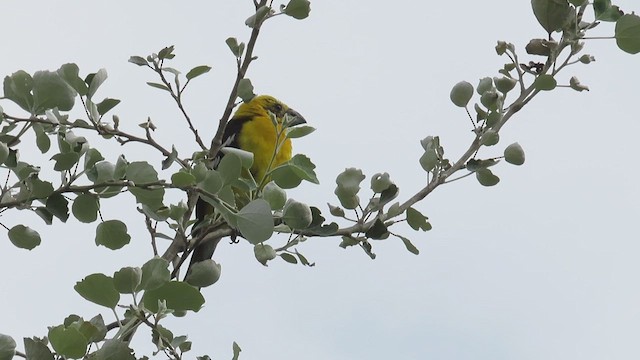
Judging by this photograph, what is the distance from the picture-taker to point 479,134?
7.11 feet

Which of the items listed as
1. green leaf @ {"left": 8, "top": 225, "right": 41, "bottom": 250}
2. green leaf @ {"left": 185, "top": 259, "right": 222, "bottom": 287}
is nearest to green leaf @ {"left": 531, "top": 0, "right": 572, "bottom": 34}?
green leaf @ {"left": 185, "top": 259, "right": 222, "bottom": 287}

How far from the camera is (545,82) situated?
81.6 inches

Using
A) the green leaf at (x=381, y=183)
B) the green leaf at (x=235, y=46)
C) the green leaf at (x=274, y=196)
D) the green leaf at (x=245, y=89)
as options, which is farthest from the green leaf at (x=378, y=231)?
the green leaf at (x=235, y=46)

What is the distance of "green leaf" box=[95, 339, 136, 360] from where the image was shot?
1638mm

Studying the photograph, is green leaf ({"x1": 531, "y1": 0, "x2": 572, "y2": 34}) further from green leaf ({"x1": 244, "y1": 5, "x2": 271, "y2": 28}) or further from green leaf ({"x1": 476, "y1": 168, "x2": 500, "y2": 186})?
green leaf ({"x1": 244, "y1": 5, "x2": 271, "y2": 28})

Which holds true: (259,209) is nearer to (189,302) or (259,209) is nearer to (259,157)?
(189,302)

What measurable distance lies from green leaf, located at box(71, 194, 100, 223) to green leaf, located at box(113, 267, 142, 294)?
0.33m

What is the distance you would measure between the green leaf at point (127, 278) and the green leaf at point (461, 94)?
0.96 metres

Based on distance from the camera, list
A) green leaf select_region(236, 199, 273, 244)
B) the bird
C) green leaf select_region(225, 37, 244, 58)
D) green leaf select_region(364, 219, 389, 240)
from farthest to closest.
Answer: the bird → green leaf select_region(225, 37, 244, 58) → green leaf select_region(364, 219, 389, 240) → green leaf select_region(236, 199, 273, 244)

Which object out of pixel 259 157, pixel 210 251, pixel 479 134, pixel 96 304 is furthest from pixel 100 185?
pixel 259 157

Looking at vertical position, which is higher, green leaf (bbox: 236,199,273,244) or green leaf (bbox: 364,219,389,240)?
green leaf (bbox: 364,219,389,240)

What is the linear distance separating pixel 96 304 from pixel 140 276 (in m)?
0.16

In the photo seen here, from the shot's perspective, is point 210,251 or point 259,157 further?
point 259,157

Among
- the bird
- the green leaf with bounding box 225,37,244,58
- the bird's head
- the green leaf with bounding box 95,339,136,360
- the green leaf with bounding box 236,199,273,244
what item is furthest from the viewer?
the bird's head
